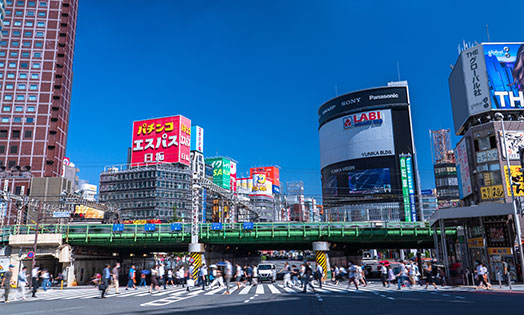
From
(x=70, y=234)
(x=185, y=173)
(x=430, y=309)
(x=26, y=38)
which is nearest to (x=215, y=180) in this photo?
(x=185, y=173)

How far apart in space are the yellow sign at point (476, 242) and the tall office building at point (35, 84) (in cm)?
7565

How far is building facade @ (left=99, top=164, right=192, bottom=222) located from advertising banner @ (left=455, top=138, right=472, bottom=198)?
7329 centimetres

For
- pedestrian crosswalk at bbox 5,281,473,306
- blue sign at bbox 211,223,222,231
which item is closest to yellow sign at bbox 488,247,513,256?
pedestrian crosswalk at bbox 5,281,473,306

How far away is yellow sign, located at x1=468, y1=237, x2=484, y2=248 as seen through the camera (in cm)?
3456

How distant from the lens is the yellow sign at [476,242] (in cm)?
3456

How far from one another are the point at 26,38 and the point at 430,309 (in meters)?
96.7

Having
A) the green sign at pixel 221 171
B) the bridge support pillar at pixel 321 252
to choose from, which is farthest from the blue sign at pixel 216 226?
the green sign at pixel 221 171

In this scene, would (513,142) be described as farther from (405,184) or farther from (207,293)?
(405,184)

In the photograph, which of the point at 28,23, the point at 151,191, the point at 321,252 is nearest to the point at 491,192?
the point at 321,252

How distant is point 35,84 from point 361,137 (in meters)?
71.9

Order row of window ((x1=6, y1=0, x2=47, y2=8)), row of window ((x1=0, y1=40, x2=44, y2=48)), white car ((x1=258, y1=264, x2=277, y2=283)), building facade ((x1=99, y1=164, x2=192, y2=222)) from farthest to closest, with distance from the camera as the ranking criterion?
building facade ((x1=99, y1=164, x2=192, y2=222)) < row of window ((x1=6, y1=0, x2=47, y2=8)) < row of window ((x1=0, y1=40, x2=44, y2=48)) < white car ((x1=258, y1=264, x2=277, y2=283))

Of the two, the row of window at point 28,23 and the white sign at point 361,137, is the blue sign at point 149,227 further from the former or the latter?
the row of window at point 28,23

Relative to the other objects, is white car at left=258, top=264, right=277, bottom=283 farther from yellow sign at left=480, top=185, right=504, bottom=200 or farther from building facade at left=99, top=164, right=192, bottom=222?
building facade at left=99, top=164, right=192, bottom=222

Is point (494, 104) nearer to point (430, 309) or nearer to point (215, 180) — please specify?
point (430, 309)
